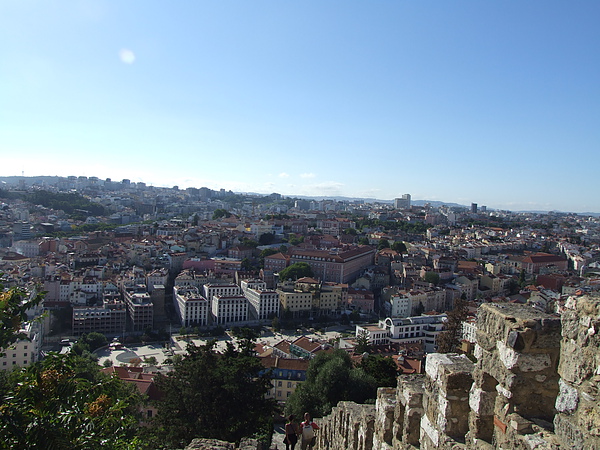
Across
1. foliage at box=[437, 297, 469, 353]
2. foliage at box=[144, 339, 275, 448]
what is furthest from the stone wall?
foliage at box=[437, 297, 469, 353]

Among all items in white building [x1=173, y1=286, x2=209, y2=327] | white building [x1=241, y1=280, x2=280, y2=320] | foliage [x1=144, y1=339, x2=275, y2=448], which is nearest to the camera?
foliage [x1=144, y1=339, x2=275, y2=448]

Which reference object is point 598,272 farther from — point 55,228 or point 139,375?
point 55,228

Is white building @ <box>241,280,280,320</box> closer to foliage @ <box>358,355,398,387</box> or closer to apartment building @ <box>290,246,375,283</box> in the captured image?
apartment building @ <box>290,246,375,283</box>

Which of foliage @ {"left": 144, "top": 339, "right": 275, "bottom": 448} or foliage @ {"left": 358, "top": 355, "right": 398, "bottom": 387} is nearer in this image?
foliage @ {"left": 144, "top": 339, "right": 275, "bottom": 448}

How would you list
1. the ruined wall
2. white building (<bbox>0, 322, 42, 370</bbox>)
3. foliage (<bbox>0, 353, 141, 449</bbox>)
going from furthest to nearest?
1. white building (<bbox>0, 322, 42, 370</bbox>)
2. foliage (<bbox>0, 353, 141, 449</bbox>)
3. the ruined wall

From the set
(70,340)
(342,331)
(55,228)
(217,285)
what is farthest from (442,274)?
(55,228)

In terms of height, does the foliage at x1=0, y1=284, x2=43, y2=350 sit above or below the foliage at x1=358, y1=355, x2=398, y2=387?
above

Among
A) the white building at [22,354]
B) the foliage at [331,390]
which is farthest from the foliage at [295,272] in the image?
the foliage at [331,390]
